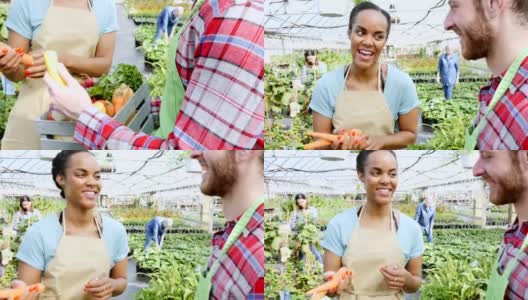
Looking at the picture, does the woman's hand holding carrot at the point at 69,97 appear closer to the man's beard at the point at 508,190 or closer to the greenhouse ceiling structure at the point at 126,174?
the greenhouse ceiling structure at the point at 126,174

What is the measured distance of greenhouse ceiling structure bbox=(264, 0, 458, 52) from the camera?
2.51 m

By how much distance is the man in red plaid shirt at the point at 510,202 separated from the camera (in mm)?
2561

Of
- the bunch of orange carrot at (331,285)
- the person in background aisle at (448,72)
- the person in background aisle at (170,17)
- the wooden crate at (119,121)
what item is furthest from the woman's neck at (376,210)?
the person in background aisle at (170,17)

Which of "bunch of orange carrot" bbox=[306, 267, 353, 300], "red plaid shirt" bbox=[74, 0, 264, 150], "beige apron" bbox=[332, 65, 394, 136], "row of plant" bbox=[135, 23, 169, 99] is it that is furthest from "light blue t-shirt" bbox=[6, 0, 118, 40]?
"bunch of orange carrot" bbox=[306, 267, 353, 300]

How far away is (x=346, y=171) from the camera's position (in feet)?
8.78

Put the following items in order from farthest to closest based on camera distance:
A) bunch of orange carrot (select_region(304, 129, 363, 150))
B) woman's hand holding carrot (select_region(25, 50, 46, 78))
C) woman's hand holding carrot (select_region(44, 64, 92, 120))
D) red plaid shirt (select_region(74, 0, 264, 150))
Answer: bunch of orange carrot (select_region(304, 129, 363, 150)), woman's hand holding carrot (select_region(25, 50, 46, 78)), woman's hand holding carrot (select_region(44, 64, 92, 120)), red plaid shirt (select_region(74, 0, 264, 150))

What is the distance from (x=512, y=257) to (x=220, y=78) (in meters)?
1.26

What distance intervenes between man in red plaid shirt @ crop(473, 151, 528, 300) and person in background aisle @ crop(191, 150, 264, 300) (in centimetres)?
75

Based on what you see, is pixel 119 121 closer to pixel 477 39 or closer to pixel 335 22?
pixel 335 22

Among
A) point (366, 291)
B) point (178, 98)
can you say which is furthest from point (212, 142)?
point (366, 291)

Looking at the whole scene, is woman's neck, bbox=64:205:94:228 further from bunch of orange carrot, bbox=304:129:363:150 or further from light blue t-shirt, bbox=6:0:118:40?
bunch of orange carrot, bbox=304:129:363:150

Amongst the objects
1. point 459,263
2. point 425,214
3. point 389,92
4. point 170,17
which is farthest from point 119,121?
point 459,263

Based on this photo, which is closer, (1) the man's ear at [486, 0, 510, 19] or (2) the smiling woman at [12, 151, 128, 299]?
(1) the man's ear at [486, 0, 510, 19]

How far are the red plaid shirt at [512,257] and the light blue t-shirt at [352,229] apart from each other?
279mm
